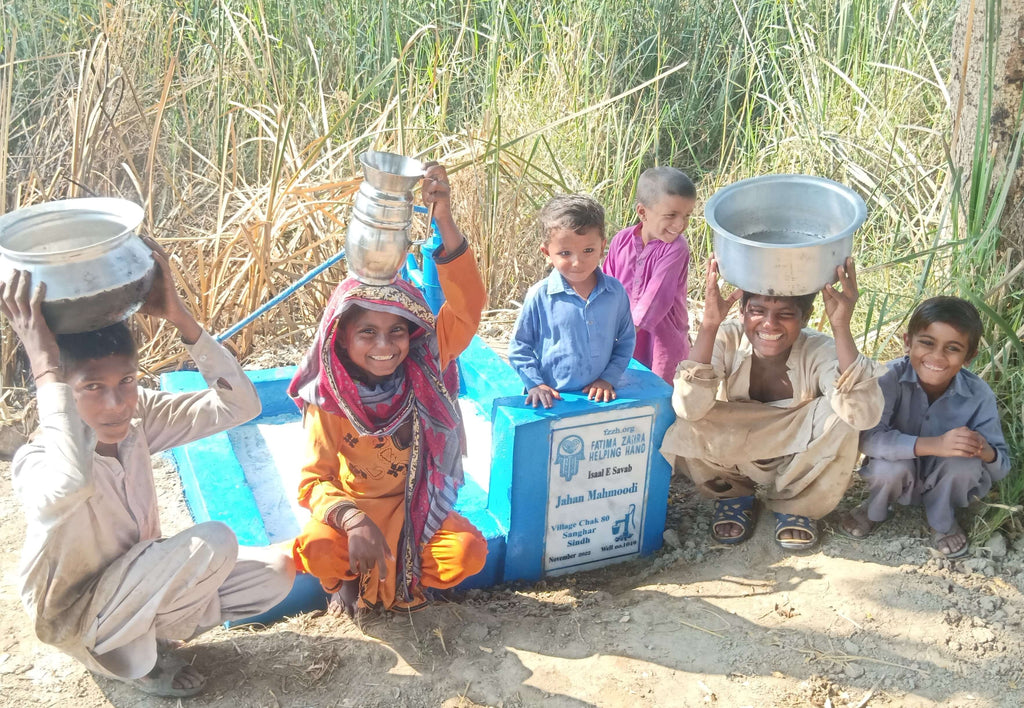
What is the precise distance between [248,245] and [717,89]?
3.68 meters

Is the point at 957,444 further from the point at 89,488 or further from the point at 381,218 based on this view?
the point at 89,488

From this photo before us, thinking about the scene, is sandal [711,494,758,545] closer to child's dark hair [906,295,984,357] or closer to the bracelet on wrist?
child's dark hair [906,295,984,357]

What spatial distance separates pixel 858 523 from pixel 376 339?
1848 mm

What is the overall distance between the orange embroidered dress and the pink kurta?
1.08m

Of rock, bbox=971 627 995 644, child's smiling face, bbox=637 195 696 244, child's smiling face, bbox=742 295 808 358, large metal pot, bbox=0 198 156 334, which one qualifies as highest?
large metal pot, bbox=0 198 156 334

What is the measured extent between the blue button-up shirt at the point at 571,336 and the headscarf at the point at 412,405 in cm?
40

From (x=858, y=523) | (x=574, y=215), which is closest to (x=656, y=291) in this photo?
(x=574, y=215)

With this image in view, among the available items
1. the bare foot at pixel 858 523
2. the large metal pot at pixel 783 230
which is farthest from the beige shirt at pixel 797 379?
the bare foot at pixel 858 523

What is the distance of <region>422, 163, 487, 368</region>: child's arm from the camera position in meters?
2.68

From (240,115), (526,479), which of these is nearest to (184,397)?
(526,479)

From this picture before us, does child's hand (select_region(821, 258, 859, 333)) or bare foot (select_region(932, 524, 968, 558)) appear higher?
child's hand (select_region(821, 258, 859, 333))

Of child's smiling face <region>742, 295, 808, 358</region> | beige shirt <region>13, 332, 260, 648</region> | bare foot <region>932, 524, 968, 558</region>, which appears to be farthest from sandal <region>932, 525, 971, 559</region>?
A: beige shirt <region>13, 332, 260, 648</region>

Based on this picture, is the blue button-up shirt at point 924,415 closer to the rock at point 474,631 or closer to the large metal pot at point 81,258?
the rock at point 474,631

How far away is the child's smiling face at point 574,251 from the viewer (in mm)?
3174
